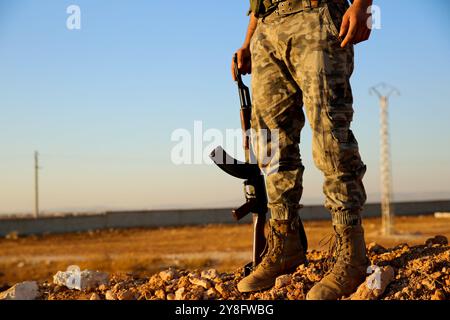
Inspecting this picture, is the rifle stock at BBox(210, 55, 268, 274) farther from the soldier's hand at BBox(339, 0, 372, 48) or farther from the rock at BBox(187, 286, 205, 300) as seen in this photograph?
the soldier's hand at BBox(339, 0, 372, 48)

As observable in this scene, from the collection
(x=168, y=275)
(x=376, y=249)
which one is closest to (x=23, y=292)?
(x=168, y=275)

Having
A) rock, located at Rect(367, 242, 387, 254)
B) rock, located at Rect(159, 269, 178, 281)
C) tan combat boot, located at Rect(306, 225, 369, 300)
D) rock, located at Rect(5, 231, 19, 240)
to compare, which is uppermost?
tan combat boot, located at Rect(306, 225, 369, 300)

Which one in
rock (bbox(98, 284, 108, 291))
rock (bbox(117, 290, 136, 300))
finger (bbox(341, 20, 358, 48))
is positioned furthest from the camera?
rock (bbox(98, 284, 108, 291))

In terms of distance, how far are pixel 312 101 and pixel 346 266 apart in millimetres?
1130

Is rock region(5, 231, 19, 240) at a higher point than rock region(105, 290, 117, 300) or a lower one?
lower

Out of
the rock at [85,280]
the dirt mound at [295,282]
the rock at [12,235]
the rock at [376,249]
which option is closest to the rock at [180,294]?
the dirt mound at [295,282]

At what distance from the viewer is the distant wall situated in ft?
Result: 106

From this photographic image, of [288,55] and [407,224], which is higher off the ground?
[288,55]

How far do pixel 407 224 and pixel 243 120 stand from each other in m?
35.4

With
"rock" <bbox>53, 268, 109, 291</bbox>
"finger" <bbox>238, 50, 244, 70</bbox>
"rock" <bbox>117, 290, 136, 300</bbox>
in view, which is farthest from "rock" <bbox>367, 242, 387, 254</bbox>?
"rock" <bbox>53, 268, 109, 291</bbox>

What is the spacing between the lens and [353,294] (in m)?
3.37
